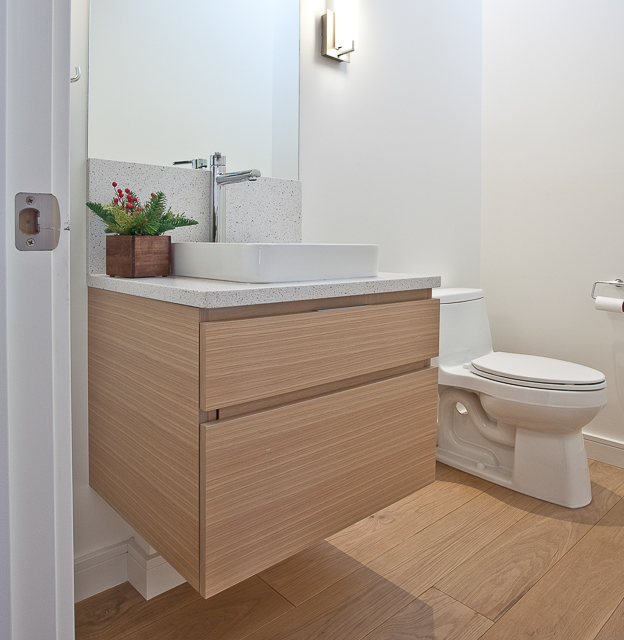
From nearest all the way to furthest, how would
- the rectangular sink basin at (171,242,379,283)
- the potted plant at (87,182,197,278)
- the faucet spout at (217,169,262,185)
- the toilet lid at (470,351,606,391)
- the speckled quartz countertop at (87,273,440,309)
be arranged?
the speckled quartz countertop at (87,273,440,309) < the rectangular sink basin at (171,242,379,283) < the potted plant at (87,182,197,278) < the faucet spout at (217,169,262,185) < the toilet lid at (470,351,606,391)

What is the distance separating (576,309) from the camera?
2.28 meters

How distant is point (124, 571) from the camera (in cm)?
146

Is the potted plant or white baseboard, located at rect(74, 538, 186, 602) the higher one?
the potted plant

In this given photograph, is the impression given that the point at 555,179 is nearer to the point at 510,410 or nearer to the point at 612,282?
the point at 612,282

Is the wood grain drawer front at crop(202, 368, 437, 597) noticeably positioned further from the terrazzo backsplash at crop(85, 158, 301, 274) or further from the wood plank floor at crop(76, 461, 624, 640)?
the terrazzo backsplash at crop(85, 158, 301, 274)

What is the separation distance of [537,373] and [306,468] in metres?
1.09

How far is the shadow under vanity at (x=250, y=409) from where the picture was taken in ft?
3.18

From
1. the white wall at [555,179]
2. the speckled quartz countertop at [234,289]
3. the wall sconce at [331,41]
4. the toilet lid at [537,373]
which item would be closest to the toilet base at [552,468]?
the toilet lid at [537,373]

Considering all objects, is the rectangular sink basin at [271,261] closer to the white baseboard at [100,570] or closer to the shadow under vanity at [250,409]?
the shadow under vanity at [250,409]

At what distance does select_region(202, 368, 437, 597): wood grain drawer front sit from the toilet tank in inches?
28.2

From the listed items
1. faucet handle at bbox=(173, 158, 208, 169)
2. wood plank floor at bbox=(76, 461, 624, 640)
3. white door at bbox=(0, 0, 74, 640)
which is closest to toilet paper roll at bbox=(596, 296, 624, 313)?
wood plank floor at bbox=(76, 461, 624, 640)

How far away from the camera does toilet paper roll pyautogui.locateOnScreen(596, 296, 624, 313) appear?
203cm

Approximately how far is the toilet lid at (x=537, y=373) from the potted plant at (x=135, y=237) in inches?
47.9

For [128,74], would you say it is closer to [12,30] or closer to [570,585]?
[12,30]
